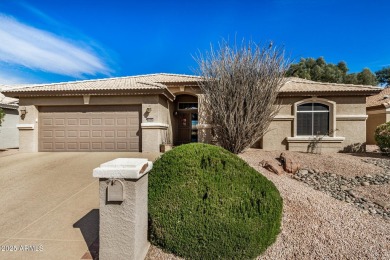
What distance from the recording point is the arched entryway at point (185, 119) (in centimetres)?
1458

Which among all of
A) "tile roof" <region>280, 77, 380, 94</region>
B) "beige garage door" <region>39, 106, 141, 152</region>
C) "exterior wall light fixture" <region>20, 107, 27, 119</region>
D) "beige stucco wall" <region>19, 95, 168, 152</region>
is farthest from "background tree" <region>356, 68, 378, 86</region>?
"exterior wall light fixture" <region>20, 107, 27, 119</region>

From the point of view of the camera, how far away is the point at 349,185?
6395 mm

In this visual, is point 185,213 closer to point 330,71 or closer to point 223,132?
point 223,132

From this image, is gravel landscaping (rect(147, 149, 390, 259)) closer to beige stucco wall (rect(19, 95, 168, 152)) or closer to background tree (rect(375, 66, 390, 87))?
beige stucco wall (rect(19, 95, 168, 152))

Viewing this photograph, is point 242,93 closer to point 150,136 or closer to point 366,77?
point 150,136

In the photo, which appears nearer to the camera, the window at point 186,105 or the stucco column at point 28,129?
the stucco column at point 28,129

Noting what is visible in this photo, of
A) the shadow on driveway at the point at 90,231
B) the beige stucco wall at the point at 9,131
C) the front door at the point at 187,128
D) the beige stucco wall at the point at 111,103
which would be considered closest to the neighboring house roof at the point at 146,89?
the beige stucco wall at the point at 111,103

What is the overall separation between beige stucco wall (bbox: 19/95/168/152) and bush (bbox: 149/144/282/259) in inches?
288

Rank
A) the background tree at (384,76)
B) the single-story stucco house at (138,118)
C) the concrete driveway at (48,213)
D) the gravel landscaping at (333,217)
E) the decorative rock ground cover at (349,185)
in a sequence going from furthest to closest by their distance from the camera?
the background tree at (384,76) → the single-story stucco house at (138,118) → the decorative rock ground cover at (349,185) → the gravel landscaping at (333,217) → the concrete driveway at (48,213)

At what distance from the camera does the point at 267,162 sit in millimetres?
7133

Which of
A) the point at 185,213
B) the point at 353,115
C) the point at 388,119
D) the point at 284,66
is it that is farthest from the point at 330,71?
the point at 185,213

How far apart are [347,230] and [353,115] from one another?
33.9ft

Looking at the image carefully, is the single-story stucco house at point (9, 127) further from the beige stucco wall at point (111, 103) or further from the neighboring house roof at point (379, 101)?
the neighboring house roof at point (379, 101)

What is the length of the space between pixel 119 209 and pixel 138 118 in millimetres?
8629
